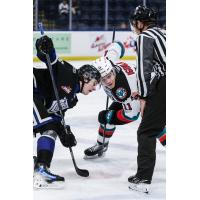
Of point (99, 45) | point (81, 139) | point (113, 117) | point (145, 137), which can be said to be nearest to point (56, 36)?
point (99, 45)

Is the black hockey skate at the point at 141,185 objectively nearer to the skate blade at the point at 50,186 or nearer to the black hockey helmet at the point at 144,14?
the skate blade at the point at 50,186

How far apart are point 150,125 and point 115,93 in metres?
0.50

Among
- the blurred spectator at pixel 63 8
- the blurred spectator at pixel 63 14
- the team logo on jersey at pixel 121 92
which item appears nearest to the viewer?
the team logo on jersey at pixel 121 92

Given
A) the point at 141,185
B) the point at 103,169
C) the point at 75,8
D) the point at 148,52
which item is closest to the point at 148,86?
the point at 148,52

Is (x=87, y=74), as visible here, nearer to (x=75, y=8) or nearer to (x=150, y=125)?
(x=150, y=125)

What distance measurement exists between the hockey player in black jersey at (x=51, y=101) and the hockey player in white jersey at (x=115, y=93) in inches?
5.0

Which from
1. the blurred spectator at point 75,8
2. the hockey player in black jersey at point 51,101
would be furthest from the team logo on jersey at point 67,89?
the blurred spectator at point 75,8

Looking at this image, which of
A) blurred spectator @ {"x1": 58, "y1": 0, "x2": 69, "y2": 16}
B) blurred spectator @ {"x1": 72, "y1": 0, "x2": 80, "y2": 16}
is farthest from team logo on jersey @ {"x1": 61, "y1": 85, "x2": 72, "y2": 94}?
blurred spectator @ {"x1": 72, "y1": 0, "x2": 80, "y2": 16}

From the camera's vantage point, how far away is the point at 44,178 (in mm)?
2508

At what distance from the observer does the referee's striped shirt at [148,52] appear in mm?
2324

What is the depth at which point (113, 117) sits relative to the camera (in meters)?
3.05
